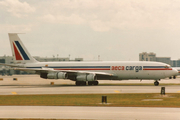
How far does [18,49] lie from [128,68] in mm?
23522

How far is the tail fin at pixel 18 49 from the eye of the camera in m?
62.9

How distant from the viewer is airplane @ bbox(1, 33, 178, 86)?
56.9 metres

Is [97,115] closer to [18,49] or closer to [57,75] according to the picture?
[57,75]

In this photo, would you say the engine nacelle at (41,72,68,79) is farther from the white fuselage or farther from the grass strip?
the grass strip

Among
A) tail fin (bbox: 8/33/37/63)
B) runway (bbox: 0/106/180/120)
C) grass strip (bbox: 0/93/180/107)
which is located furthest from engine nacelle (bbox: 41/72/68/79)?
runway (bbox: 0/106/180/120)

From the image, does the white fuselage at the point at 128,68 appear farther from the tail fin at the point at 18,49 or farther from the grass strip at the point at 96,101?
the grass strip at the point at 96,101

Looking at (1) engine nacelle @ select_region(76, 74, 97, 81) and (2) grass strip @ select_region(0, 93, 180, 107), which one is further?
(1) engine nacelle @ select_region(76, 74, 97, 81)

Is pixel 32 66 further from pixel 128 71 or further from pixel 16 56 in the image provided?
pixel 128 71

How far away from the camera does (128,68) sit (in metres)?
57.8

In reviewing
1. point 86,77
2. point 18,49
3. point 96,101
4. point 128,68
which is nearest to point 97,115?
point 96,101

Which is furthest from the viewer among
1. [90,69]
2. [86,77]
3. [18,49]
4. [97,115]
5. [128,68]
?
[18,49]

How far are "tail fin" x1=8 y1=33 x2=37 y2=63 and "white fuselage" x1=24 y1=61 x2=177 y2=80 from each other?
258 inches

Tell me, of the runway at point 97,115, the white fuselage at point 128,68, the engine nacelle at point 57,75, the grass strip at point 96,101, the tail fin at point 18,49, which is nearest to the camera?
the runway at point 97,115

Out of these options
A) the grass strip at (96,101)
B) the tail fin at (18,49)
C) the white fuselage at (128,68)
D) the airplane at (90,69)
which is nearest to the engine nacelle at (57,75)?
the airplane at (90,69)
